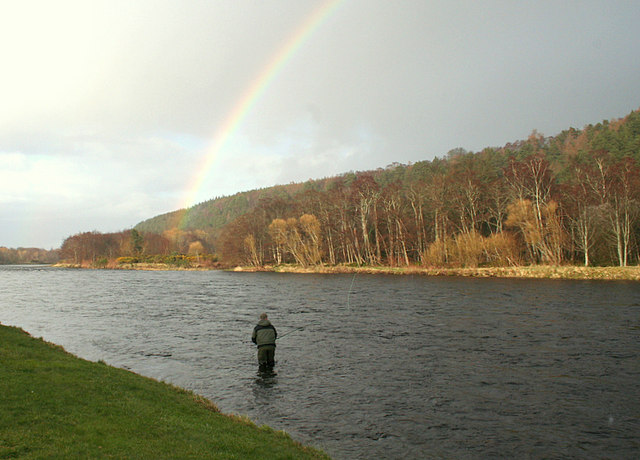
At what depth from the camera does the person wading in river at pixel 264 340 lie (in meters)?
16.4

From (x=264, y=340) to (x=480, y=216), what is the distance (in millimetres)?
71117

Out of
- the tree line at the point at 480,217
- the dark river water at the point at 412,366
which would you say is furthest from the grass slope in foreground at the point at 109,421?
the tree line at the point at 480,217

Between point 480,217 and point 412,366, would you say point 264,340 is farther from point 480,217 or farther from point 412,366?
point 480,217

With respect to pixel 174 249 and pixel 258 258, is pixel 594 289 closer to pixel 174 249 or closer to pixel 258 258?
pixel 258 258

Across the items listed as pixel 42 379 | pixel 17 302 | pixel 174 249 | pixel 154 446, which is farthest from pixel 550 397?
pixel 174 249

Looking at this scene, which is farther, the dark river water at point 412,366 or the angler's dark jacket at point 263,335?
the angler's dark jacket at point 263,335

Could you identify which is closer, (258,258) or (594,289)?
(594,289)

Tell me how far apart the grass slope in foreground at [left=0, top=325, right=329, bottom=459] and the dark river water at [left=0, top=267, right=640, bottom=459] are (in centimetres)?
198

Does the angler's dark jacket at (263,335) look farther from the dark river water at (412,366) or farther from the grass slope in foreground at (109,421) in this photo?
the grass slope in foreground at (109,421)

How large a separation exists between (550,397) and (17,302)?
47462 mm

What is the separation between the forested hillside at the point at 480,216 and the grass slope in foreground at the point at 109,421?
58977mm

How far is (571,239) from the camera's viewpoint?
62.0 metres

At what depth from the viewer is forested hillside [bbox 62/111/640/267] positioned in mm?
58719

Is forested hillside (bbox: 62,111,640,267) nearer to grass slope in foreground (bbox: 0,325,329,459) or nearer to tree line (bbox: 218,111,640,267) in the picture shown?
tree line (bbox: 218,111,640,267)
